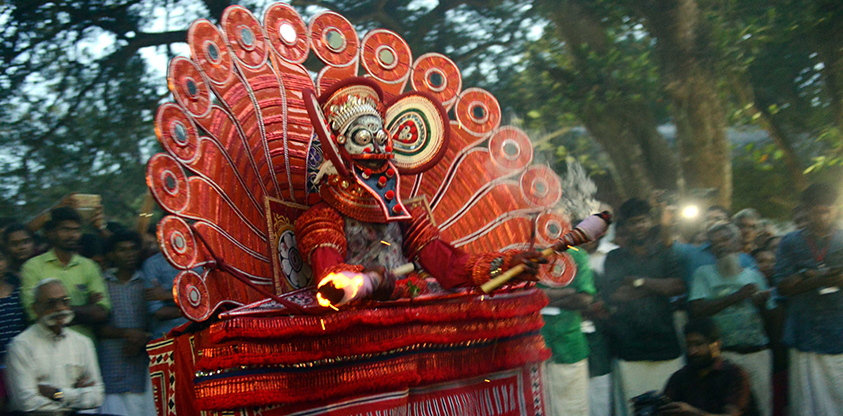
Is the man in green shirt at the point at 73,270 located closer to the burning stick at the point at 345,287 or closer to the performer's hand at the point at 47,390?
the performer's hand at the point at 47,390

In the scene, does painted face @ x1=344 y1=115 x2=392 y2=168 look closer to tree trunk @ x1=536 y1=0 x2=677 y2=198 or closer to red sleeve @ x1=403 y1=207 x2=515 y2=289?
red sleeve @ x1=403 y1=207 x2=515 y2=289

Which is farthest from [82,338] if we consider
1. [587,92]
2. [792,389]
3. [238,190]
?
[792,389]

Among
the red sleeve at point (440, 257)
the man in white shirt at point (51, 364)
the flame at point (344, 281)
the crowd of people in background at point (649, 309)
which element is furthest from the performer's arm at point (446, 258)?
the man in white shirt at point (51, 364)

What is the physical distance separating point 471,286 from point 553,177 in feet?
2.68

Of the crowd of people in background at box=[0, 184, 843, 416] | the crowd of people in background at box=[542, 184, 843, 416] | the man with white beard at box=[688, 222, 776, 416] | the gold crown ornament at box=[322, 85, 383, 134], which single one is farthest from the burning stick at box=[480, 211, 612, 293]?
the man with white beard at box=[688, 222, 776, 416]

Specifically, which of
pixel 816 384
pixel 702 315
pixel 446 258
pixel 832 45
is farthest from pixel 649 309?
pixel 832 45

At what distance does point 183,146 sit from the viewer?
264cm

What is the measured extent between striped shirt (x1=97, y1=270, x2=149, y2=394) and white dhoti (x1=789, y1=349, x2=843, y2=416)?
3.50 meters

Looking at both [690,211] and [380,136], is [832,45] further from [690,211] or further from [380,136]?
[380,136]

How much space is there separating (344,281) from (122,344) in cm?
192

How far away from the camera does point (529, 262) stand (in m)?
2.60

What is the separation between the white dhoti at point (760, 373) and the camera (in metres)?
4.02

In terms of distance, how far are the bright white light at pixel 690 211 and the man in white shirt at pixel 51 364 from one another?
132 inches

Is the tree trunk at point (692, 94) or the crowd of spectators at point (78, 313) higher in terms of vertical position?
the tree trunk at point (692, 94)
